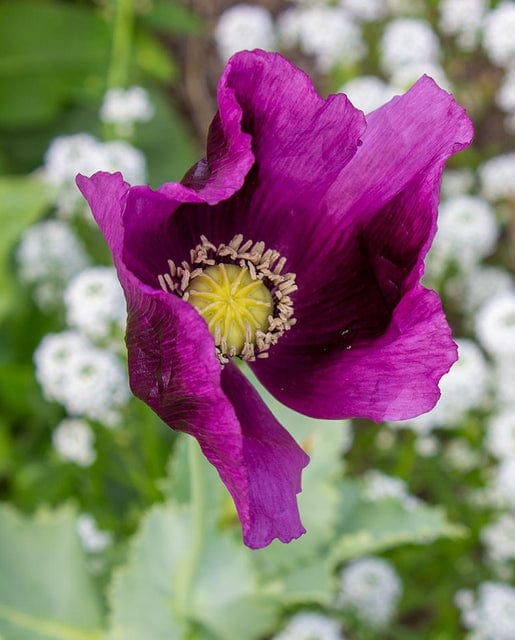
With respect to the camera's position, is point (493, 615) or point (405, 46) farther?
point (405, 46)

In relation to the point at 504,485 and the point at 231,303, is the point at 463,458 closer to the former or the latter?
the point at 504,485

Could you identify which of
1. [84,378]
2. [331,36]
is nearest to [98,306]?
[84,378]

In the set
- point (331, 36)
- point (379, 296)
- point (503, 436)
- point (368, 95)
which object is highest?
point (331, 36)

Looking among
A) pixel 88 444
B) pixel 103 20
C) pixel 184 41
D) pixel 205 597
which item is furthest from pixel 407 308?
pixel 184 41

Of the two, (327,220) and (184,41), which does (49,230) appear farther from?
(184,41)

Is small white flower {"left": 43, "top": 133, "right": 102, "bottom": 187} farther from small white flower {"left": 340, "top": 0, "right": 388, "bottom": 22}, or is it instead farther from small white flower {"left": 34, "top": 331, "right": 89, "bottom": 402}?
small white flower {"left": 340, "top": 0, "right": 388, "bottom": 22}

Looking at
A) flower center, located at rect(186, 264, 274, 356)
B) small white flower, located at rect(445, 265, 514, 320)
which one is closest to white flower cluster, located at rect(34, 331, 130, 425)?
flower center, located at rect(186, 264, 274, 356)

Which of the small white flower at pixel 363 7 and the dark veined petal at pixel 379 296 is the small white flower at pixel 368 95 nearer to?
the small white flower at pixel 363 7
